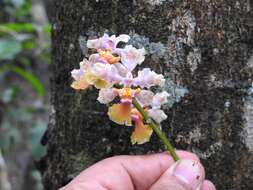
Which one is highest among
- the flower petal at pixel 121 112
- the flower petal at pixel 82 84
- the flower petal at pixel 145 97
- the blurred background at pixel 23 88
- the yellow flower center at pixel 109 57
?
the yellow flower center at pixel 109 57

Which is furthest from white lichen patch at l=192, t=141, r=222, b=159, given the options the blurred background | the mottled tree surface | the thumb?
the blurred background

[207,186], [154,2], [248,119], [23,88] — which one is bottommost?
[23,88]

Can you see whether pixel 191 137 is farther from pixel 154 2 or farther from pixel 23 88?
pixel 23 88

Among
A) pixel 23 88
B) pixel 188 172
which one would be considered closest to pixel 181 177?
pixel 188 172

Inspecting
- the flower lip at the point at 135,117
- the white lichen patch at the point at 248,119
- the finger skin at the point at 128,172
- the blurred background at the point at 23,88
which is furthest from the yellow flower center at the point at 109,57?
the blurred background at the point at 23,88

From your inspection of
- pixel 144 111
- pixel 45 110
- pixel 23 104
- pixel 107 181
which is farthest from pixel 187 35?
pixel 23 104

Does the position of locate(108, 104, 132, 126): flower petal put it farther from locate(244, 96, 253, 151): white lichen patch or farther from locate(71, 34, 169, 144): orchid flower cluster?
locate(244, 96, 253, 151): white lichen patch

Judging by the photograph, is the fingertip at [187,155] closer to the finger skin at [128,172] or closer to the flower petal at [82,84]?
the finger skin at [128,172]

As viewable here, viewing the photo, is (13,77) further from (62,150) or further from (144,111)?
(144,111)
